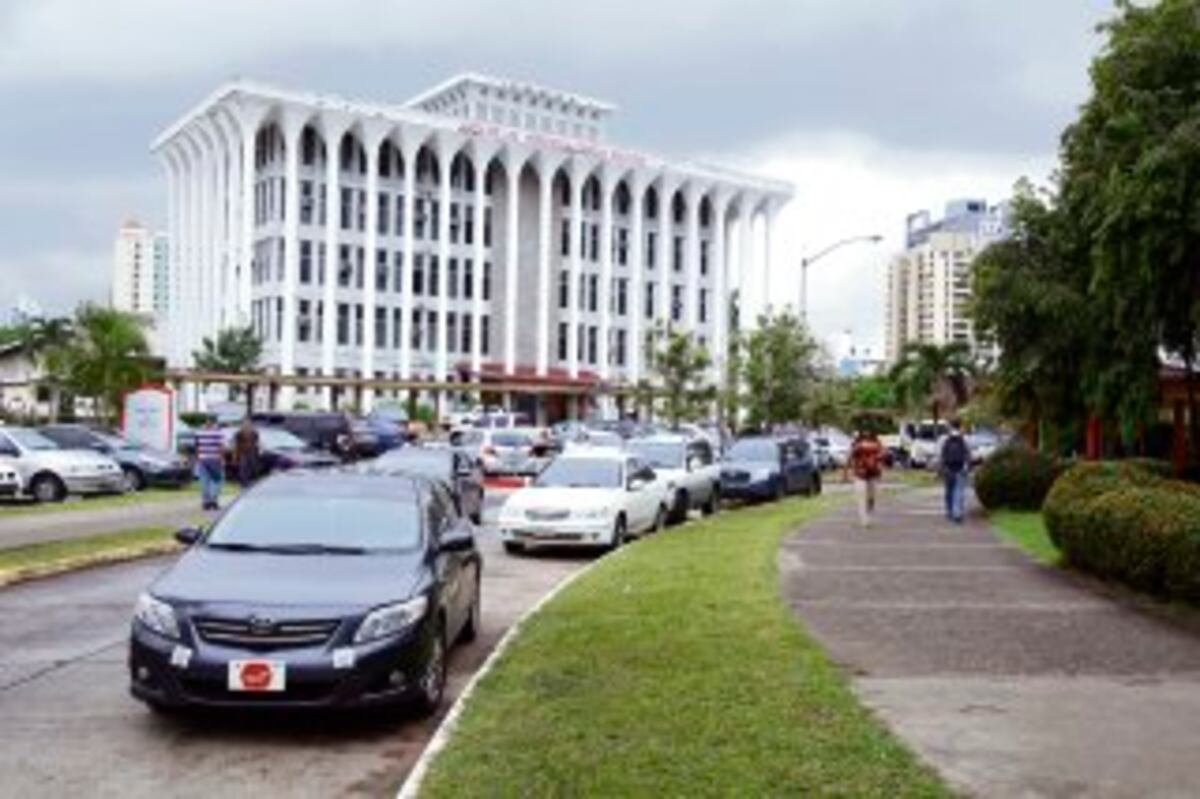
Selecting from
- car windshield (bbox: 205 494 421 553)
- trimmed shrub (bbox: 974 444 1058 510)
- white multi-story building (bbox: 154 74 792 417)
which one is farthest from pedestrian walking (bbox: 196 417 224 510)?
white multi-story building (bbox: 154 74 792 417)

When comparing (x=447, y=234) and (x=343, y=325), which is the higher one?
(x=447, y=234)

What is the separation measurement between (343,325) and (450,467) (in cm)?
7849

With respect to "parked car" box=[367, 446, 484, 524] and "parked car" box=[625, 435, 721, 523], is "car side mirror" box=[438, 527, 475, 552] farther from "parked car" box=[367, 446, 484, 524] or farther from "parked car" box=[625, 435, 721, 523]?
"parked car" box=[625, 435, 721, 523]

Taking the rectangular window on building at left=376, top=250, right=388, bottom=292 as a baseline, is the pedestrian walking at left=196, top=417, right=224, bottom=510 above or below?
below

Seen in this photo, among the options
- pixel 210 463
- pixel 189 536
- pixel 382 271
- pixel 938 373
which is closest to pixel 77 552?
pixel 210 463

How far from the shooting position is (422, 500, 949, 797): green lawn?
714 cm

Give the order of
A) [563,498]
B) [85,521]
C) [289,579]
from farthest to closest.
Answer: [85,521] → [563,498] → [289,579]

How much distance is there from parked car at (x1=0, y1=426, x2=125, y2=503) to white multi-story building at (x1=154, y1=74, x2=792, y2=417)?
209 feet

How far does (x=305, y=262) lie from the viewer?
99.2 m

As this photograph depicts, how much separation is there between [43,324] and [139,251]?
9918cm

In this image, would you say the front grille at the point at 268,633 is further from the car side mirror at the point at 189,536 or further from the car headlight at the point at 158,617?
the car side mirror at the point at 189,536

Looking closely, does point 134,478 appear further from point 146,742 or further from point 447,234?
point 447,234

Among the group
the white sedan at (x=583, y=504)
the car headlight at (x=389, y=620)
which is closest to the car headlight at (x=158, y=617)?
the car headlight at (x=389, y=620)

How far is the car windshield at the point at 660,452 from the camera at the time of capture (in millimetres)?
27830
